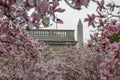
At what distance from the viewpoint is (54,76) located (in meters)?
12.3

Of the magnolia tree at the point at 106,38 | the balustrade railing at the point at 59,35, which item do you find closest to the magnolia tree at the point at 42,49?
the magnolia tree at the point at 106,38

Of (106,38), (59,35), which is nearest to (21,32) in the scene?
(106,38)

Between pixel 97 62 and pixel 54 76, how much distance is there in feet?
4.42

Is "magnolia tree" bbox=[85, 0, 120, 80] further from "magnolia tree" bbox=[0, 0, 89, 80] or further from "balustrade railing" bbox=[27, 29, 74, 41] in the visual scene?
"balustrade railing" bbox=[27, 29, 74, 41]

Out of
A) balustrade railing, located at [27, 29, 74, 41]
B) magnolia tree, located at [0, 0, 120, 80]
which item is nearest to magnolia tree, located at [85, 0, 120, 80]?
magnolia tree, located at [0, 0, 120, 80]

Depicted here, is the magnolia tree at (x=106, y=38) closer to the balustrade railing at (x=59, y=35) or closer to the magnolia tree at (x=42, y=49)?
the magnolia tree at (x=42, y=49)

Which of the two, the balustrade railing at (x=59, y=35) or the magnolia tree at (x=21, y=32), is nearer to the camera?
the magnolia tree at (x=21, y=32)

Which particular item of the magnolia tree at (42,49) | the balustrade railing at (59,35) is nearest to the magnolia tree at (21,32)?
the magnolia tree at (42,49)

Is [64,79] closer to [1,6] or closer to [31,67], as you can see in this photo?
[31,67]

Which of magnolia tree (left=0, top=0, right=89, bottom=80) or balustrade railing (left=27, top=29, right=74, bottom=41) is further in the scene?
balustrade railing (left=27, top=29, right=74, bottom=41)

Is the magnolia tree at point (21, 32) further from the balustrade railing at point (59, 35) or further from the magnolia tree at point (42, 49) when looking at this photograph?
the balustrade railing at point (59, 35)

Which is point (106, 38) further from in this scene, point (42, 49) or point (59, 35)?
point (59, 35)

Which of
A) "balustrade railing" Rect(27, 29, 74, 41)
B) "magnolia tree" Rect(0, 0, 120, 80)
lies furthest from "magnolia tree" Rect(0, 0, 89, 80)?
"balustrade railing" Rect(27, 29, 74, 41)

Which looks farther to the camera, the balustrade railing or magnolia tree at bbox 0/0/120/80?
the balustrade railing
